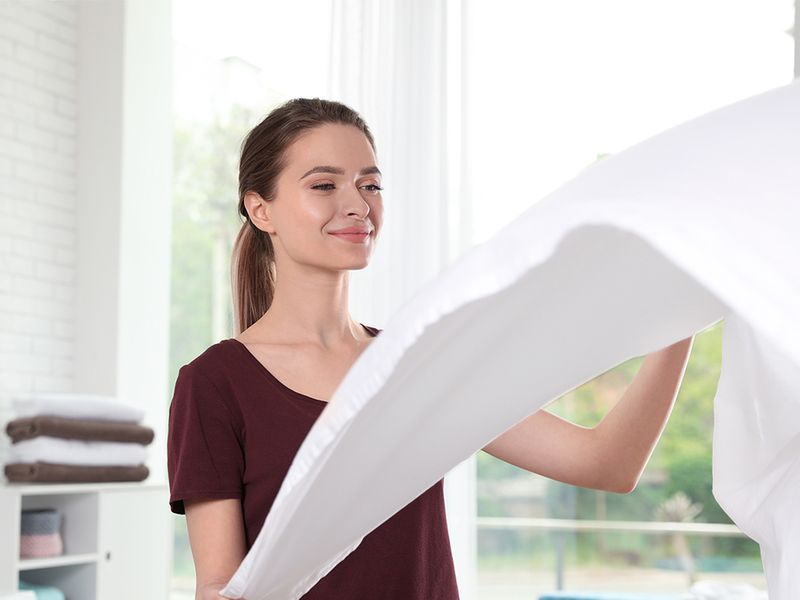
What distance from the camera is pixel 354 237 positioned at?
1277mm

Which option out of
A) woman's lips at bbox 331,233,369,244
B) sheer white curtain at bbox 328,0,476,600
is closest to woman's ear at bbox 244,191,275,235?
woman's lips at bbox 331,233,369,244

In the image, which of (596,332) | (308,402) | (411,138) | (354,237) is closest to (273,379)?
(308,402)

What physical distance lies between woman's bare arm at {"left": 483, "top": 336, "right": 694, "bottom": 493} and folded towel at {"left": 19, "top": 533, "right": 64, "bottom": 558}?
6.87 ft

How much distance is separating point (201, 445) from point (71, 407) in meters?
2.03

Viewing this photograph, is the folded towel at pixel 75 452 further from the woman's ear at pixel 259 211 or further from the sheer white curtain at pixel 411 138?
the woman's ear at pixel 259 211

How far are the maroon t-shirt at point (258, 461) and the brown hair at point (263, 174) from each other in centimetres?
21

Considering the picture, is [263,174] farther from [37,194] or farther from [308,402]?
[37,194]

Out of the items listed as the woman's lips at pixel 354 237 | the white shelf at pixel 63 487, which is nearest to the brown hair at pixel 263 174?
the woman's lips at pixel 354 237

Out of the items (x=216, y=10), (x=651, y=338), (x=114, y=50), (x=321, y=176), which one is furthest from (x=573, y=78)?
(x=651, y=338)

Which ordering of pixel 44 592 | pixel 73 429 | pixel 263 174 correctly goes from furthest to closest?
pixel 73 429
pixel 44 592
pixel 263 174

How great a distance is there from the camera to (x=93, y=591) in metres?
3.12

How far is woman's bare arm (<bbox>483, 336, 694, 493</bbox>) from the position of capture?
1.09 meters

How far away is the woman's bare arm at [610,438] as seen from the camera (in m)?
1.09

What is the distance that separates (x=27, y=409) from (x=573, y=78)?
3193 mm
